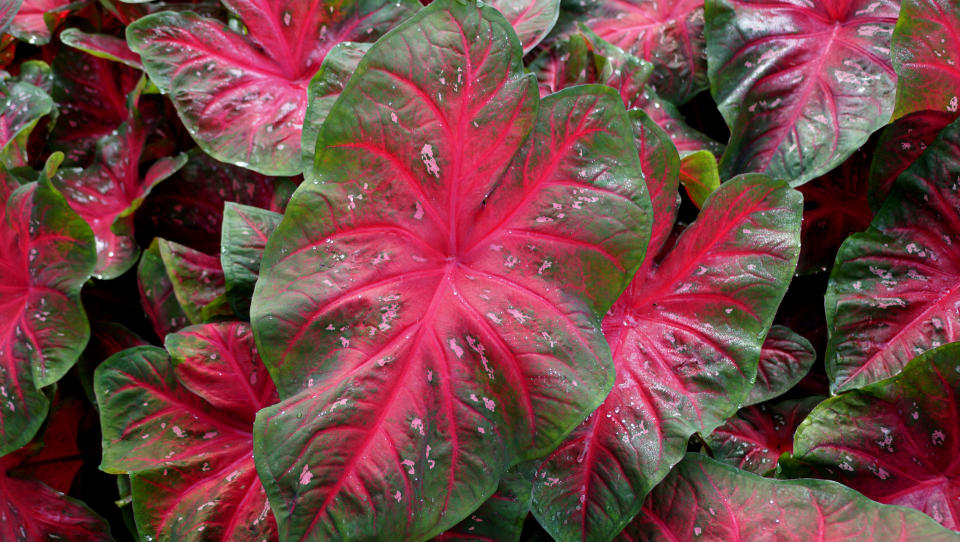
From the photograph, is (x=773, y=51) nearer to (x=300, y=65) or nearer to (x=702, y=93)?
(x=702, y=93)

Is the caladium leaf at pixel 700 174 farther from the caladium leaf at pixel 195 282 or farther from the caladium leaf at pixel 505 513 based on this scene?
the caladium leaf at pixel 195 282

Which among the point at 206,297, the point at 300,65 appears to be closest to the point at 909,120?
the point at 300,65

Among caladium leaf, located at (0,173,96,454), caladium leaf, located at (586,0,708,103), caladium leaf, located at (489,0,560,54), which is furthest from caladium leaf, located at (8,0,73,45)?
caladium leaf, located at (586,0,708,103)

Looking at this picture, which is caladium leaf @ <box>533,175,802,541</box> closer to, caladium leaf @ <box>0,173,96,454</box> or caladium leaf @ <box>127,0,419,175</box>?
caladium leaf @ <box>127,0,419,175</box>

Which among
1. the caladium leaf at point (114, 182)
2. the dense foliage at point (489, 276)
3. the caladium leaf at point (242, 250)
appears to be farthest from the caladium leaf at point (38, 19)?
the caladium leaf at point (242, 250)

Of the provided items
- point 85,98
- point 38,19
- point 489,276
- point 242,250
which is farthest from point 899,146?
point 38,19

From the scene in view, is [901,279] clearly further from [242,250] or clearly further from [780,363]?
[242,250]
